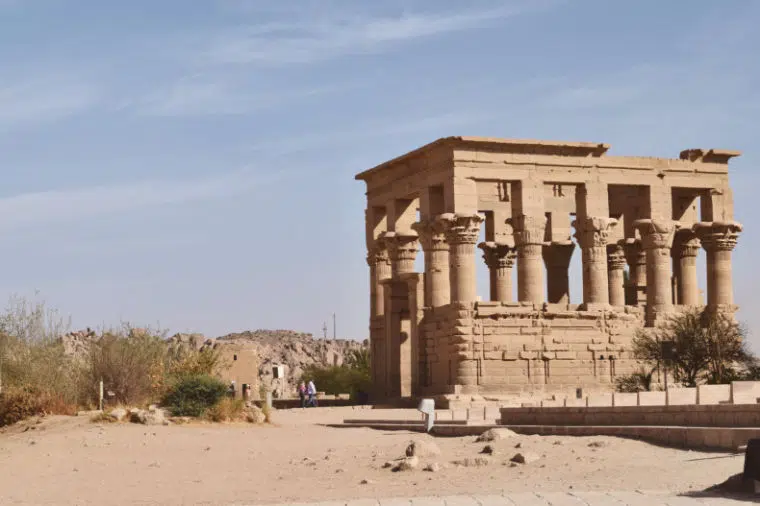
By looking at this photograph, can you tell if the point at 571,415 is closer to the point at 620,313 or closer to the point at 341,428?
the point at 341,428

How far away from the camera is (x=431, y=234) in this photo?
3988 centimetres

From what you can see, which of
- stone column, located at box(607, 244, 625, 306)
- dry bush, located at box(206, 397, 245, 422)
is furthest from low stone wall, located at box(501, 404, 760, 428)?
stone column, located at box(607, 244, 625, 306)

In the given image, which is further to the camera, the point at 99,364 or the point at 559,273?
the point at 559,273

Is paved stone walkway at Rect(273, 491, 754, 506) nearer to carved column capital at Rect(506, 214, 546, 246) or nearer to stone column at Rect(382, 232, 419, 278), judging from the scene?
carved column capital at Rect(506, 214, 546, 246)

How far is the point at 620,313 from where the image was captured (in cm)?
4056

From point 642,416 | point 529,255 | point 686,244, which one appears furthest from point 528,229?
point 642,416

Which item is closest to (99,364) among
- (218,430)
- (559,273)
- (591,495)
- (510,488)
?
(218,430)

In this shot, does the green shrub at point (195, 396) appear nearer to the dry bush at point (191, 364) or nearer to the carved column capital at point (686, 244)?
the dry bush at point (191, 364)

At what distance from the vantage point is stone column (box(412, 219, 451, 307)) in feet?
132

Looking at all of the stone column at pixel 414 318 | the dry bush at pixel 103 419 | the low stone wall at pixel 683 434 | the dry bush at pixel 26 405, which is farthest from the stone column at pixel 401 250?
the low stone wall at pixel 683 434

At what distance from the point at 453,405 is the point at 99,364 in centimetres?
921

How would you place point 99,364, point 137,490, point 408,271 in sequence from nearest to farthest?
point 137,490, point 99,364, point 408,271

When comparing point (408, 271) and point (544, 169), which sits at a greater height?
point (544, 169)

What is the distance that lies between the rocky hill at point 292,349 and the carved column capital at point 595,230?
42.4m
